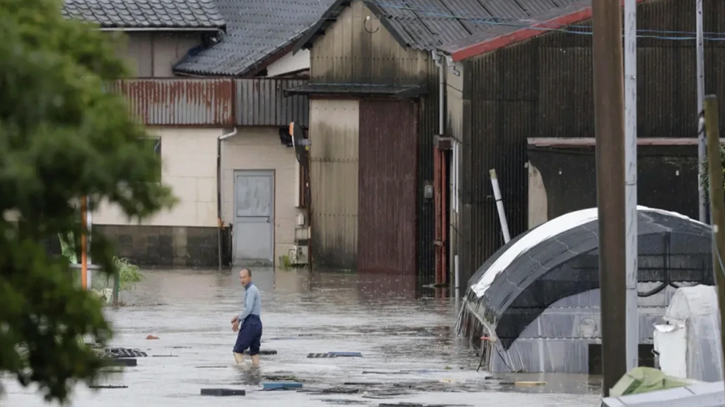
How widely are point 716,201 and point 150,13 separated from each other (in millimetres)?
28731

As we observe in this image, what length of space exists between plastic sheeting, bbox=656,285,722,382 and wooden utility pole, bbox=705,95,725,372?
4.66 m

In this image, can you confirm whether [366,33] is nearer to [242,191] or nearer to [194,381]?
[242,191]

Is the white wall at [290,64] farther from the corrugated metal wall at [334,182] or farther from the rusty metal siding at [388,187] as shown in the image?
the rusty metal siding at [388,187]

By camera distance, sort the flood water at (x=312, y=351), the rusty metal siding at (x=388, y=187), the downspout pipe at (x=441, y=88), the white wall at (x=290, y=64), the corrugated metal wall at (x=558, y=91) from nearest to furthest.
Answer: the flood water at (x=312, y=351) → the corrugated metal wall at (x=558, y=91) → the downspout pipe at (x=441, y=88) → the rusty metal siding at (x=388, y=187) → the white wall at (x=290, y=64)

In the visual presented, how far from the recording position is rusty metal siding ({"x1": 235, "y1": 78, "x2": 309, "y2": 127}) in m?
37.1

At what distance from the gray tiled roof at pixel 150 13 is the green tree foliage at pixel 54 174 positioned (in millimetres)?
32282

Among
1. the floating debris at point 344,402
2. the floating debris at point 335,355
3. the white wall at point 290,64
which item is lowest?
the floating debris at point 344,402

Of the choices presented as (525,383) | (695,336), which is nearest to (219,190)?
(525,383)

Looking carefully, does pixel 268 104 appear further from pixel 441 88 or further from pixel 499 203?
pixel 499 203

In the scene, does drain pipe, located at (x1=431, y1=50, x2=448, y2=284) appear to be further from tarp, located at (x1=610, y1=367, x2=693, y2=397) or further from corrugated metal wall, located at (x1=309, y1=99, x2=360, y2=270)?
tarp, located at (x1=610, y1=367, x2=693, y2=397)

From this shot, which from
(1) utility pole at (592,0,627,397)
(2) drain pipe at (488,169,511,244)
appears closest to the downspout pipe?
(2) drain pipe at (488,169,511,244)

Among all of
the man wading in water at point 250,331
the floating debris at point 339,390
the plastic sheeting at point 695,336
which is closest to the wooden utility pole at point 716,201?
the plastic sheeting at point 695,336

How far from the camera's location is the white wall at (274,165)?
123 ft

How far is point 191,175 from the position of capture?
37906mm
